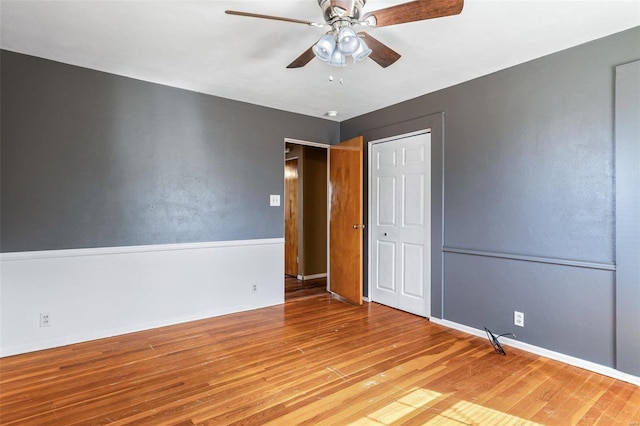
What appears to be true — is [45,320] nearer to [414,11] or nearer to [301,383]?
[301,383]

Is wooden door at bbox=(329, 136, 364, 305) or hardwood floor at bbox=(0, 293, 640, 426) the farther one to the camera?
wooden door at bbox=(329, 136, 364, 305)

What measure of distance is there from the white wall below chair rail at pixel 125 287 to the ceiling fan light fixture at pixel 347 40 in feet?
8.24

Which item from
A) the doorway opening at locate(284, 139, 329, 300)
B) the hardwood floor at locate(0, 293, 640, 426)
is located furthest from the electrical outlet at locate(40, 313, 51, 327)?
the doorway opening at locate(284, 139, 329, 300)

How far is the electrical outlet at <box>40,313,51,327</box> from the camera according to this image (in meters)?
2.76

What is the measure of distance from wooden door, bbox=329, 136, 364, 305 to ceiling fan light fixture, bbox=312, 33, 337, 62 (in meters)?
1.98

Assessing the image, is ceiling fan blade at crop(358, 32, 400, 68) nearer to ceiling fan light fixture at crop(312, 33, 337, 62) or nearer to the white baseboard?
ceiling fan light fixture at crop(312, 33, 337, 62)

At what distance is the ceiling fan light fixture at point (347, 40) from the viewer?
6.14 feet

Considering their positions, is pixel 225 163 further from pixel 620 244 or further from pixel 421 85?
pixel 620 244

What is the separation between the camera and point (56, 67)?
2840mm

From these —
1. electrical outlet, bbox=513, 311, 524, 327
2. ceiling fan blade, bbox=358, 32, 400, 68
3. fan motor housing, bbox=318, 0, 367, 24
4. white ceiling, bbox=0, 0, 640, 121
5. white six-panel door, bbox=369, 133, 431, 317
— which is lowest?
electrical outlet, bbox=513, 311, 524, 327

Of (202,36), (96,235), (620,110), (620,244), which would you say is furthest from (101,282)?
(620,110)

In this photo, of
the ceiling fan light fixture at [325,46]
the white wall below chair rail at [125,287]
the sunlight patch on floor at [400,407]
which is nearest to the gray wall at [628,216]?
the sunlight patch on floor at [400,407]

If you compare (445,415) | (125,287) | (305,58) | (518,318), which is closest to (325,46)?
(305,58)

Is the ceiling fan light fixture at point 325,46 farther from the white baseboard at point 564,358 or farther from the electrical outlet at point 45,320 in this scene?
the electrical outlet at point 45,320
